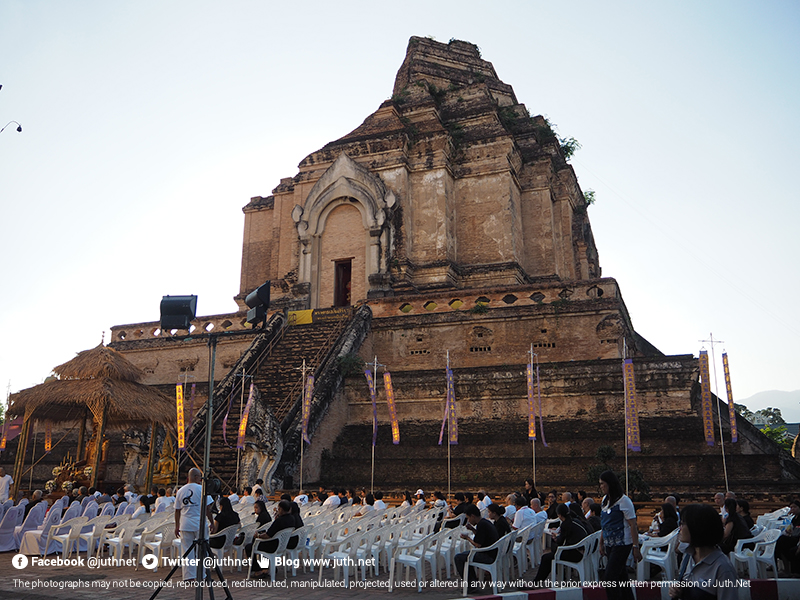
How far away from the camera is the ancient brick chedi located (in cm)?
1471

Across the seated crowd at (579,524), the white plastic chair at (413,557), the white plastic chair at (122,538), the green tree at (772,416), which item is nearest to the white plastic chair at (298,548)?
the seated crowd at (579,524)

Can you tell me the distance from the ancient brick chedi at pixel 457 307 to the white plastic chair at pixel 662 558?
16.1ft

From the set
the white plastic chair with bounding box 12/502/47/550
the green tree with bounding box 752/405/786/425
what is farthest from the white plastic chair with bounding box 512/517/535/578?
the green tree with bounding box 752/405/786/425

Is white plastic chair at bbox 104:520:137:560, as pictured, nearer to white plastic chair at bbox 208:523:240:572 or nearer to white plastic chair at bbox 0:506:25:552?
white plastic chair at bbox 208:523:240:572

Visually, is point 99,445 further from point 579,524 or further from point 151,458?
point 579,524

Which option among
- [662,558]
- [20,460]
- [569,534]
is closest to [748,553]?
[662,558]

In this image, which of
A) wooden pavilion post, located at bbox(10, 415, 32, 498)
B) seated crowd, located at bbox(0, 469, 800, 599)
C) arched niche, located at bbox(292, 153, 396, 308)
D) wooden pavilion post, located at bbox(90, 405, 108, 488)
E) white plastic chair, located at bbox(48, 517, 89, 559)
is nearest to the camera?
seated crowd, located at bbox(0, 469, 800, 599)

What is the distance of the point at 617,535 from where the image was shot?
619cm

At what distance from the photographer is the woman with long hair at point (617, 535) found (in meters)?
6.07

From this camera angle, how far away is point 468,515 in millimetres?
7777

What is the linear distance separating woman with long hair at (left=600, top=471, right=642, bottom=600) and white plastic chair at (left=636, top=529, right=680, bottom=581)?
4.97 ft

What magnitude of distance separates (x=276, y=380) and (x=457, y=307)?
568 cm

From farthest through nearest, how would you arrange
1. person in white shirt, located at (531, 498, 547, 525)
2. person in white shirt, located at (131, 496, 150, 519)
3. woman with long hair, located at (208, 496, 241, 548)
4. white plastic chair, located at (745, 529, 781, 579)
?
1. person in white shirt, located at (131, 496, 150, 519)
2. person in white shirt, located at (531, 498, 547, 525)
3. woman with long hair, located at (208, 496, 241, 548)
4. white plastic chair, located at (745, 529, 781, 579)

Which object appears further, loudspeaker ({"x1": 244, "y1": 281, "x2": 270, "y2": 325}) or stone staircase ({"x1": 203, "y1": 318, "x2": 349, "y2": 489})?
stone staircase ({"x1": 203, "y1": 318, "x2": 349, "y2": 489})
